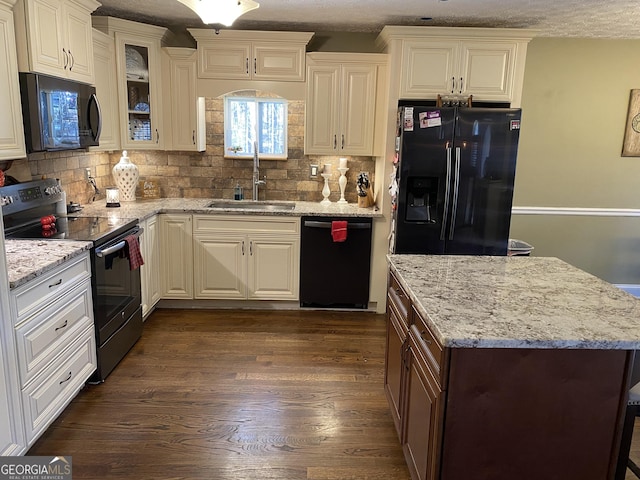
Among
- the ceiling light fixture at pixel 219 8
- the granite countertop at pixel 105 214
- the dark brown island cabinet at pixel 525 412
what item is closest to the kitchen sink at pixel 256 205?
the granite countertop at pixel 105 214

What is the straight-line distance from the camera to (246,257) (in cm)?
407

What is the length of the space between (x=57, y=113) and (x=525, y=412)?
9.50ft

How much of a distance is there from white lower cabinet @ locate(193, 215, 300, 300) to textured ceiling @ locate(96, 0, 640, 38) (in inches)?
62.3

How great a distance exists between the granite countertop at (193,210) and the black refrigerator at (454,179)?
408 mm

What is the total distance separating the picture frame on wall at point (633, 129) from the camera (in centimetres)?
434

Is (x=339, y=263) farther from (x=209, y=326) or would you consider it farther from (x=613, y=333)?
(x=613, y=333)

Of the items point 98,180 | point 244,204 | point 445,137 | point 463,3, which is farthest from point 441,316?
point 98,180

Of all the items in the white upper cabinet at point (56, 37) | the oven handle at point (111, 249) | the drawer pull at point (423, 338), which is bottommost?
the drawer pull at point (423, 338)

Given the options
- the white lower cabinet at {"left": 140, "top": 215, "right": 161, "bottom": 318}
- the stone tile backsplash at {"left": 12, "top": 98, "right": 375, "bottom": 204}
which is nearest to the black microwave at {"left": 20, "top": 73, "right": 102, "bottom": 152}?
the white lower cabinet at {"left": 140, "top": 215, "right": 161, "bottom": 318}

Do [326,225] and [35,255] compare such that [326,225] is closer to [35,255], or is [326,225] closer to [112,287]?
[112,287]

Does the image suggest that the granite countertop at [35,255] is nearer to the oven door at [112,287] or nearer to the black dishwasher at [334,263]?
the oven door at [112,287]

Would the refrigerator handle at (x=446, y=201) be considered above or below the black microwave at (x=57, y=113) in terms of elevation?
below

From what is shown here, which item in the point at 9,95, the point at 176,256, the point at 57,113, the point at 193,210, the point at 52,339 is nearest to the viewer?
the point at 52,339

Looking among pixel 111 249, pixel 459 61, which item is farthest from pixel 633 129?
pixel 111 249
